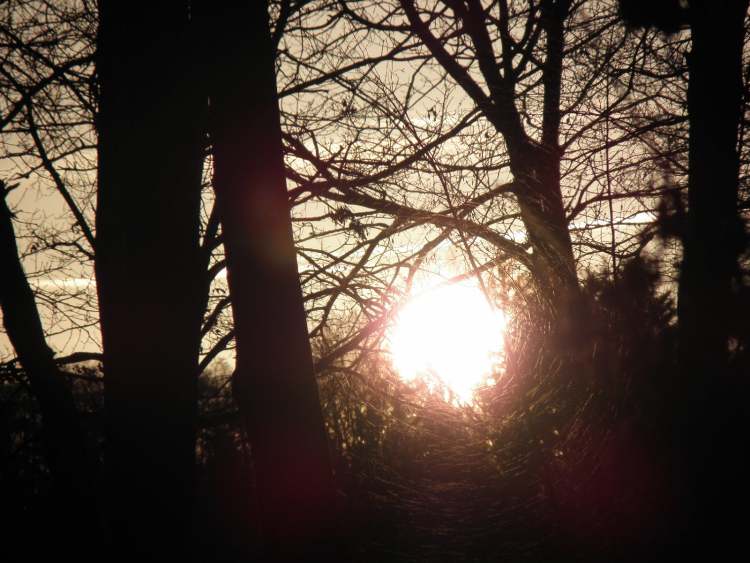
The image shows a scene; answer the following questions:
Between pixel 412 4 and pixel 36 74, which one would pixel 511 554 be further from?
pixel 36 74

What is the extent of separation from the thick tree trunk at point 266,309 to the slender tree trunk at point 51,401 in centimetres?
137

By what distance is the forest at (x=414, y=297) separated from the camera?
2.85m

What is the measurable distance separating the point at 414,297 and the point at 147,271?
2.61 metres

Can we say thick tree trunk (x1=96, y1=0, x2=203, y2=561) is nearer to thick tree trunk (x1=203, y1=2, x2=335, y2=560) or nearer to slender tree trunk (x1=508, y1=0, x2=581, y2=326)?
thick tree trunk (x1=203, y1=2, x2=335, y2=560)

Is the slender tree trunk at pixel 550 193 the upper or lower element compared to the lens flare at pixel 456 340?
upper

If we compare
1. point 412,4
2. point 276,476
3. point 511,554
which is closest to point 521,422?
point 511,554

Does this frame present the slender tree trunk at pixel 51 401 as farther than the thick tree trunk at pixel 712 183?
Yes

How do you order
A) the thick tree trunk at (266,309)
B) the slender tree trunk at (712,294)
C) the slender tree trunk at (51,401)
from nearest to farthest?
the slender tree trunk at (712,294) → the thick tree trunk at (266,309) → the slender tree trunk at (51,401)

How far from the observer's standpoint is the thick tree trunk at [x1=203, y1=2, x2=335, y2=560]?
9.23ft

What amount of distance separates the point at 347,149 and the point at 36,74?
7.61 ft

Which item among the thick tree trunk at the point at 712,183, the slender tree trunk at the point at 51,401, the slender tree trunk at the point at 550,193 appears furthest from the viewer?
the slender tree trunk at the point at 51,401

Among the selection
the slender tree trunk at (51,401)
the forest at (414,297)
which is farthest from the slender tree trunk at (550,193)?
the slender tree trunk at (51,401)

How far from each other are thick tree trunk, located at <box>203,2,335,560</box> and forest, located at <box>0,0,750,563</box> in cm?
1

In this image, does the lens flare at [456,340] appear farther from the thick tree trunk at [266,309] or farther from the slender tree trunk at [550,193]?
the thick tree trunk at [266,309]
